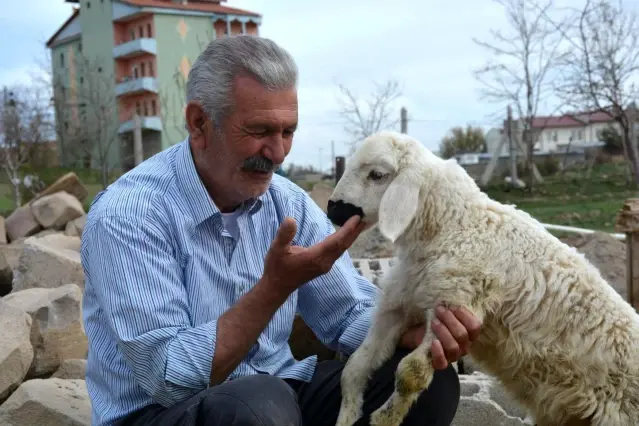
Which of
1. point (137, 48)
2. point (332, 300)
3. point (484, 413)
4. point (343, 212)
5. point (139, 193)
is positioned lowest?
point (484, 413)

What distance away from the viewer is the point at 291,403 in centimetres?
261

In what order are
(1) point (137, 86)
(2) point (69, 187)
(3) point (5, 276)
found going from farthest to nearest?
(1) point (137, 86) → (2) point (69, 187) → (3) point (5, 276)

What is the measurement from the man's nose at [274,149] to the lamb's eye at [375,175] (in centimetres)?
36

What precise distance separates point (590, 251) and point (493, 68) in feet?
33.6

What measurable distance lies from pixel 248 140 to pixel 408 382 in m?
1.03

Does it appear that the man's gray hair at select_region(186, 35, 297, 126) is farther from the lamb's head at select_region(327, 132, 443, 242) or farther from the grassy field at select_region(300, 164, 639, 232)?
the grassy field at select_region(300, 164, 639, 232)

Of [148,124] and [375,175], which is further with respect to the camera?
[148,124]

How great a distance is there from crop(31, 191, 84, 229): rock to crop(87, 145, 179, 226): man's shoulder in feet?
29.6

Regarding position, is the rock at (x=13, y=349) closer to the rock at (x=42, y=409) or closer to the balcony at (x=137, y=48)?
the rock at (x=42, y=409)

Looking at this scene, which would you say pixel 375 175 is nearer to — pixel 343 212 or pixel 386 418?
pixel 343 212

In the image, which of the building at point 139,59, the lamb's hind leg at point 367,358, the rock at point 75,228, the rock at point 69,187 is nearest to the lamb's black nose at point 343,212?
the lamb's hind leg at point 367,358

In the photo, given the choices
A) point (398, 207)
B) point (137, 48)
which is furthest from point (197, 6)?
point (398, 207)

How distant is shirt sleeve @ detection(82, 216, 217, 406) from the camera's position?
2436 millimetres

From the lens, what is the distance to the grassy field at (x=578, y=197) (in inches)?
492
